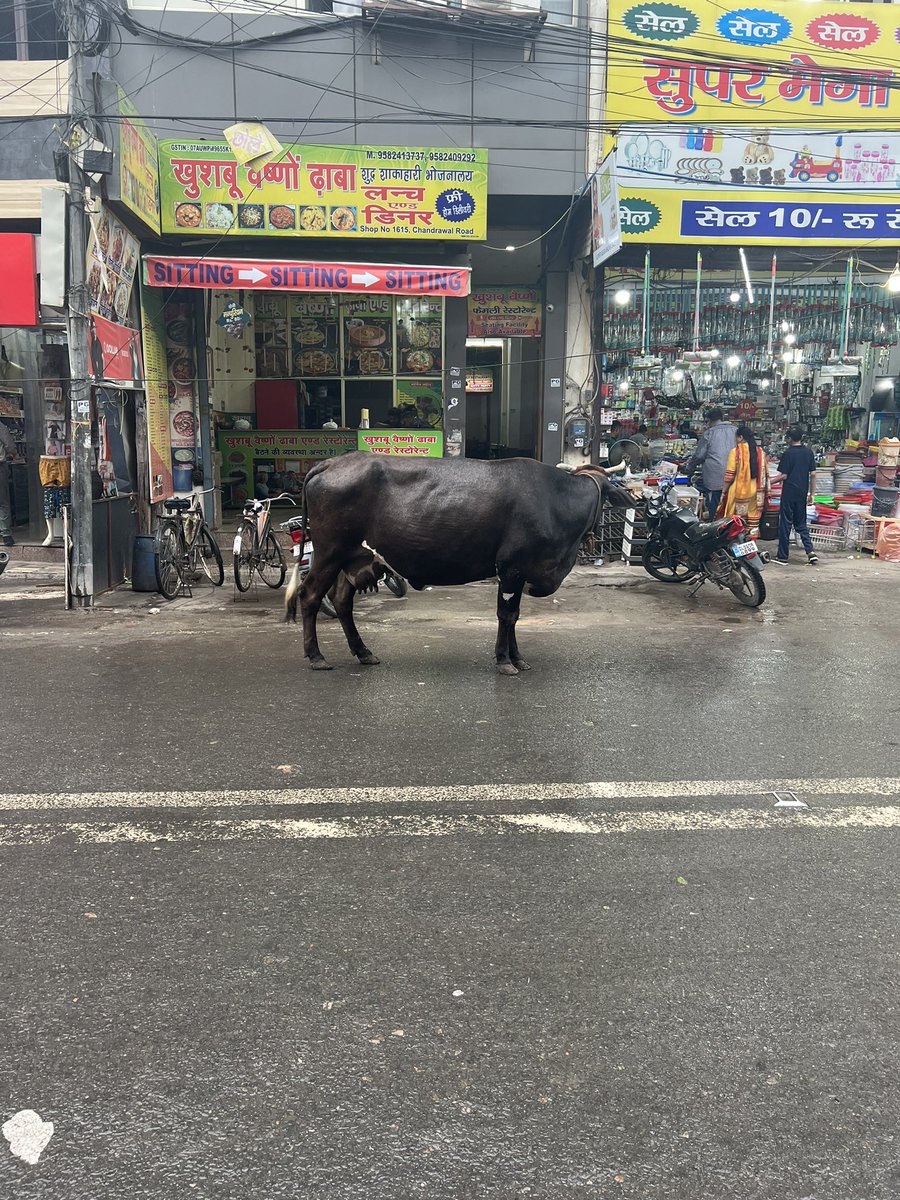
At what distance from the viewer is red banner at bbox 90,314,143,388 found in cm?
1017

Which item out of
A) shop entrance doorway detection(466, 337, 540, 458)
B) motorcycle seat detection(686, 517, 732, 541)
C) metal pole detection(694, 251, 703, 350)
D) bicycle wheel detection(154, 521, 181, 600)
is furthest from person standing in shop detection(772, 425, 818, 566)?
bicycle wheel detection(154, 521, 181, 600)

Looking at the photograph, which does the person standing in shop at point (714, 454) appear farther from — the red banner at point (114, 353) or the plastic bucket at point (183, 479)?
the red banner at point (114, 353)

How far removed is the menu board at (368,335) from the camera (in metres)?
15.4

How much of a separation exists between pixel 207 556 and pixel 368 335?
5284mm

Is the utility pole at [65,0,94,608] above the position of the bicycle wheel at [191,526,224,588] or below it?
above

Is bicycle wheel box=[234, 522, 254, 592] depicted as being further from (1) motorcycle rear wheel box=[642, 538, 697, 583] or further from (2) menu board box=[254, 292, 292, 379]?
(2) menu board box=[254, 292, 292, 379]

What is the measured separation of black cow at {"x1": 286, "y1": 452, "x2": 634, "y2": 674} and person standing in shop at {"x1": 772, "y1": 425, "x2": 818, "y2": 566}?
21.9ft

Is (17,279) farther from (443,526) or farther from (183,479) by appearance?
(443,526)

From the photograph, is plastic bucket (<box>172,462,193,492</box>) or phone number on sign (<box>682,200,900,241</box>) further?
plastic bucket (<box>172,462,193,492</box>)

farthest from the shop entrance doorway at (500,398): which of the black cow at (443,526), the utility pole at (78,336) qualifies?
the black cow at (443,526)

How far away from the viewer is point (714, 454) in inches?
517

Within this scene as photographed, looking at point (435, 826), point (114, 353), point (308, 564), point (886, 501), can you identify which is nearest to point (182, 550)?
point (308, 564)

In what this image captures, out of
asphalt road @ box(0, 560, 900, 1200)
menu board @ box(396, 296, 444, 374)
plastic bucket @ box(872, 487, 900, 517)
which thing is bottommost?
asphalt road @ box(0, 560, 900, 1200)

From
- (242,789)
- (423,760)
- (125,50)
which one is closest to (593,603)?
(423,760)
